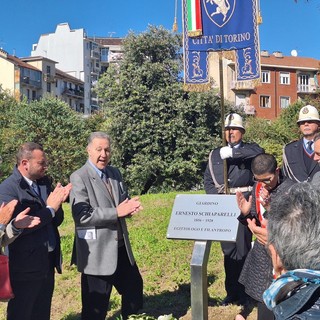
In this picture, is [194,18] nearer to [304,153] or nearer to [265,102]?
[304,153]

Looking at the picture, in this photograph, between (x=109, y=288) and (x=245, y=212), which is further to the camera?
(x=109, y=288)

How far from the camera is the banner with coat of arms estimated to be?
7.13 meters

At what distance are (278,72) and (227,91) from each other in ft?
27.6

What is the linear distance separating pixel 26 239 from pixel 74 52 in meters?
78.4

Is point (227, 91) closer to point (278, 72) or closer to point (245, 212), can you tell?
point (278, 72)

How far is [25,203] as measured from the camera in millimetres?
4188

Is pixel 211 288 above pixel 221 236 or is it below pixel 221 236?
below

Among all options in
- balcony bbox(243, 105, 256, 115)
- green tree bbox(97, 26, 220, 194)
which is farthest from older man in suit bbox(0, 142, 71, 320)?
balcony bbox(243, 105, 256, 115)

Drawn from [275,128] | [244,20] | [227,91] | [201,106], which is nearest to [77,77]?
[227,91]

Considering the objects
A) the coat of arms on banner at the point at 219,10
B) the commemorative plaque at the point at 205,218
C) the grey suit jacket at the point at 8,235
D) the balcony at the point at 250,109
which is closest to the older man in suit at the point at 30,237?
the grey suit jacket at the point at 8,235

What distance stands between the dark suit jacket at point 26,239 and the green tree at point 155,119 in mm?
16241

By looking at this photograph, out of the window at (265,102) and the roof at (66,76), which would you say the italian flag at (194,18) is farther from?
the roof at (66,76)

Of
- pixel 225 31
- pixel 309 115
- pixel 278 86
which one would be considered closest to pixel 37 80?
pixel 278 86

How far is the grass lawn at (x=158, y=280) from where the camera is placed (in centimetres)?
549
